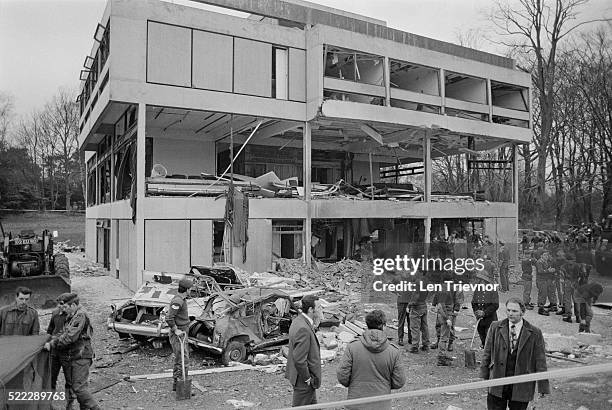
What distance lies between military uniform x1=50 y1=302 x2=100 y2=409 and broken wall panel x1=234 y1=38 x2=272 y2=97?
1308 cm

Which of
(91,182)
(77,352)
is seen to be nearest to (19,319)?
(77,352)

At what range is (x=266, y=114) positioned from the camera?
1847 centimetres

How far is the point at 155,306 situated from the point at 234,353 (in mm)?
2016

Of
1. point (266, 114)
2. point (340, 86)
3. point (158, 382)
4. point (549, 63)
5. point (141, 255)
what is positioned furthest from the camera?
point (549, 63)

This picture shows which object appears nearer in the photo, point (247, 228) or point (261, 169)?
point (247, 228)

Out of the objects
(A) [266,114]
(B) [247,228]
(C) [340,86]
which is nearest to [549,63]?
(C) [340,86]

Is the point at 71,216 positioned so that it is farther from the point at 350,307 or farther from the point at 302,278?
the point at 350,307

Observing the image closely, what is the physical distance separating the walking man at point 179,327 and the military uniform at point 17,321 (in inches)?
71.6

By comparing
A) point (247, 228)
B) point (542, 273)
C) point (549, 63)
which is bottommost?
point (542, 273)

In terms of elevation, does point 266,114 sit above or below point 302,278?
above

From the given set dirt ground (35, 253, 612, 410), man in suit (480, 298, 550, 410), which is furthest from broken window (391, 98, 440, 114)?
man in suit (480, 298, 550, 410)

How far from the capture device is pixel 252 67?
719 inches

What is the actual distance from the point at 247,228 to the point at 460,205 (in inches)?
455

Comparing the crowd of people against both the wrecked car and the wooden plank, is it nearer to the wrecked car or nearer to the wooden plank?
the wooden plank
